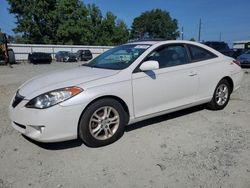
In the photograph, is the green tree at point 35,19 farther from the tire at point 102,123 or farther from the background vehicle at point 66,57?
the tire at point 102,123

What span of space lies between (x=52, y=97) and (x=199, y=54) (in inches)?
117

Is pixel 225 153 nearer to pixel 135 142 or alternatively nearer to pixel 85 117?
pixel 135 142

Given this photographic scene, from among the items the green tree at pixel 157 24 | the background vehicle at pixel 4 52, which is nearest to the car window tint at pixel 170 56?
the background vehicle at pixel 4 52

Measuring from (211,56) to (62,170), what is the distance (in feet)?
11.9

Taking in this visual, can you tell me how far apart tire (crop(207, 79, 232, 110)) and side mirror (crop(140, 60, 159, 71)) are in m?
1.89

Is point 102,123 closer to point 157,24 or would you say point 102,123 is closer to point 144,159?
point 144,159

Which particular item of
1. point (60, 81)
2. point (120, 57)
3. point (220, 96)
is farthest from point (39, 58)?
point (60, 81)

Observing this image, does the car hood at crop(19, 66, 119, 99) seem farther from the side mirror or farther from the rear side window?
the rear side window

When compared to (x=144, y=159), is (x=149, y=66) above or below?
above

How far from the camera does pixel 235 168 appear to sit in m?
3.05

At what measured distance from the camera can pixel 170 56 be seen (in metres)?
4.45

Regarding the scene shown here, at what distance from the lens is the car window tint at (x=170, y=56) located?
4270mm

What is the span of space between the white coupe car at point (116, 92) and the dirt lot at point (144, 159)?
28cm

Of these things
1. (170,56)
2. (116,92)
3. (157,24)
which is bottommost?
(116,92)
